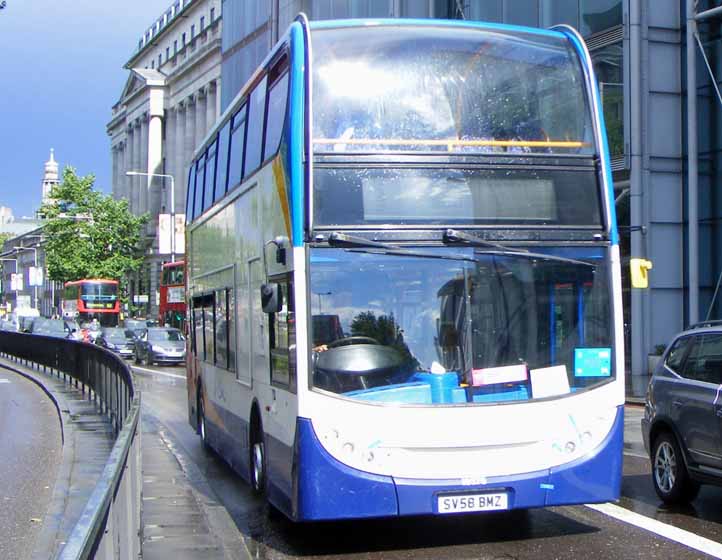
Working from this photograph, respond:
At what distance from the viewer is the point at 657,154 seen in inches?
1135

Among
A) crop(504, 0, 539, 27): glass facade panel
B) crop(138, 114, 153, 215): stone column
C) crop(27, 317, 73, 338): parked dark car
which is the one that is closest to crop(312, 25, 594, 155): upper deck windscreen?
crop(504, 0, 539, 27): glass facade panel

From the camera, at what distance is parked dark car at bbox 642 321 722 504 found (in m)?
8.75

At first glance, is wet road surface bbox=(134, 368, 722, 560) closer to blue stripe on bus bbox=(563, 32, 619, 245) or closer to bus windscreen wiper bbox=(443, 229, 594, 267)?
bus windscreen wiper bbox=(443, 229, 594, 267)

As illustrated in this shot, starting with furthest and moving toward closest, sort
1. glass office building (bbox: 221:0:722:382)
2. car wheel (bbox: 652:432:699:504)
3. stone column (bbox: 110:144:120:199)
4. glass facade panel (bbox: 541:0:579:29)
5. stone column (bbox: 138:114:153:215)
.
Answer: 1. stone column (bbox: 110:144:120:199)
2. stone column (bbox: 138:114:153:215)
3. glass facade panel (bbox: 541:0:579:29)
4. glass office building (bbox: 221:0:722:382)
5. car wheel (bbox: 652:432:699:504)

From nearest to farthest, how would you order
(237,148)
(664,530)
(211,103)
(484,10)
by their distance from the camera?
(664,530) < (237,148) < (484,10) < (211,103)

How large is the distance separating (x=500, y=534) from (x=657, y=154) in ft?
73.4

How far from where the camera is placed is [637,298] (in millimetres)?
28359

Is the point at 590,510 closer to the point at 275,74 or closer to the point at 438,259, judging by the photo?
the point at 438,259

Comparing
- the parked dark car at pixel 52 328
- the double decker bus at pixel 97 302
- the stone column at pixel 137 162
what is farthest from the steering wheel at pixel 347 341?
the stone column at pixel 137 162

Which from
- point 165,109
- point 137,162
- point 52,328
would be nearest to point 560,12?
point 52,328

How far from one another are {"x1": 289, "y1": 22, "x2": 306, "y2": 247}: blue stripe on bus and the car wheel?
426 cm

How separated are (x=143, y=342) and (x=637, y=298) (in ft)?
71.4

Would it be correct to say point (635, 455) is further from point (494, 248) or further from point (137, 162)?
point (137, 162)

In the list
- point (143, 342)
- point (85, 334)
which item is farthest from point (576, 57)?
point (85, 334)
